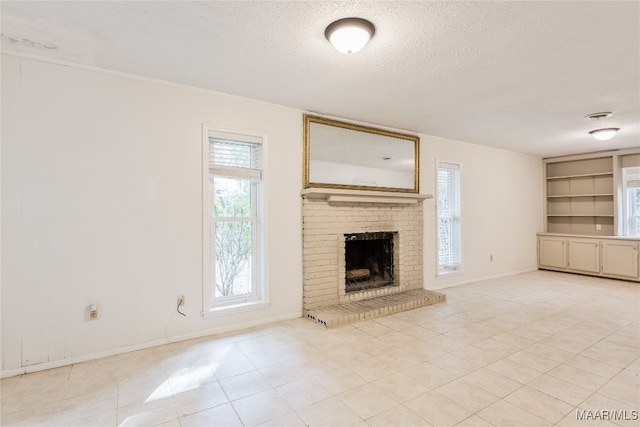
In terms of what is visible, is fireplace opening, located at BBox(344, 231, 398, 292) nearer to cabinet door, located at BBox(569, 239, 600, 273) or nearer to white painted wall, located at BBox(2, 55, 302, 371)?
white painted wall, located at BBox(2, 55, 302, 371)

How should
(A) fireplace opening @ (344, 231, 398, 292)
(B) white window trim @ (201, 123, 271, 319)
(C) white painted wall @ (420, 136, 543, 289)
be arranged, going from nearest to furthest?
(B) white window trim @ (201, 123, 271, 319), (A) fireplace opening @ (344, 231, 398, 292), (C) white painted wall @ (420, 136, 543, 289)

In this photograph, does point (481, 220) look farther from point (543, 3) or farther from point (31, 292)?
point (31, 292)

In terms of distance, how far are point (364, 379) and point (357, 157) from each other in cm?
270

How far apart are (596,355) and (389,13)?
124 inches

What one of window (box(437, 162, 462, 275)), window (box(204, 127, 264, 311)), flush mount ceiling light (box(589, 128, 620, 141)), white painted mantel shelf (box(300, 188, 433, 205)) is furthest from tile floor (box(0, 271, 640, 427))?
flush mount ceiling light (box(589, 128, 620, 141))

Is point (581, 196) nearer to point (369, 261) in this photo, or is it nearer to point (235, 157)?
point (369, 261)

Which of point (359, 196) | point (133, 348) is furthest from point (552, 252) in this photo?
point (133, 348)

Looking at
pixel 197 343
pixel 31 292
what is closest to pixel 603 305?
pixel 197 343

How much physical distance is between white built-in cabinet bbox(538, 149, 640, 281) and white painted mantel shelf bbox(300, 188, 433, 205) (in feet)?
12.6

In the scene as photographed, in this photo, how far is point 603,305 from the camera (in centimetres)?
429

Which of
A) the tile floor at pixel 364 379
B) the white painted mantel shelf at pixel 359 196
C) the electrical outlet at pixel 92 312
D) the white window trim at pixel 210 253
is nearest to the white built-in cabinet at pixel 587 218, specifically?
the tile floor at pixel 364 379

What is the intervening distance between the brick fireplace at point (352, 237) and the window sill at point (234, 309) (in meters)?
0.53

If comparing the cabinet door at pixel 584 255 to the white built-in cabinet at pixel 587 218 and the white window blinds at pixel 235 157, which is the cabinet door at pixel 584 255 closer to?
the white built-in cabinet at pixel 587 218

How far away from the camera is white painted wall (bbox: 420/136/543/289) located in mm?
5145
